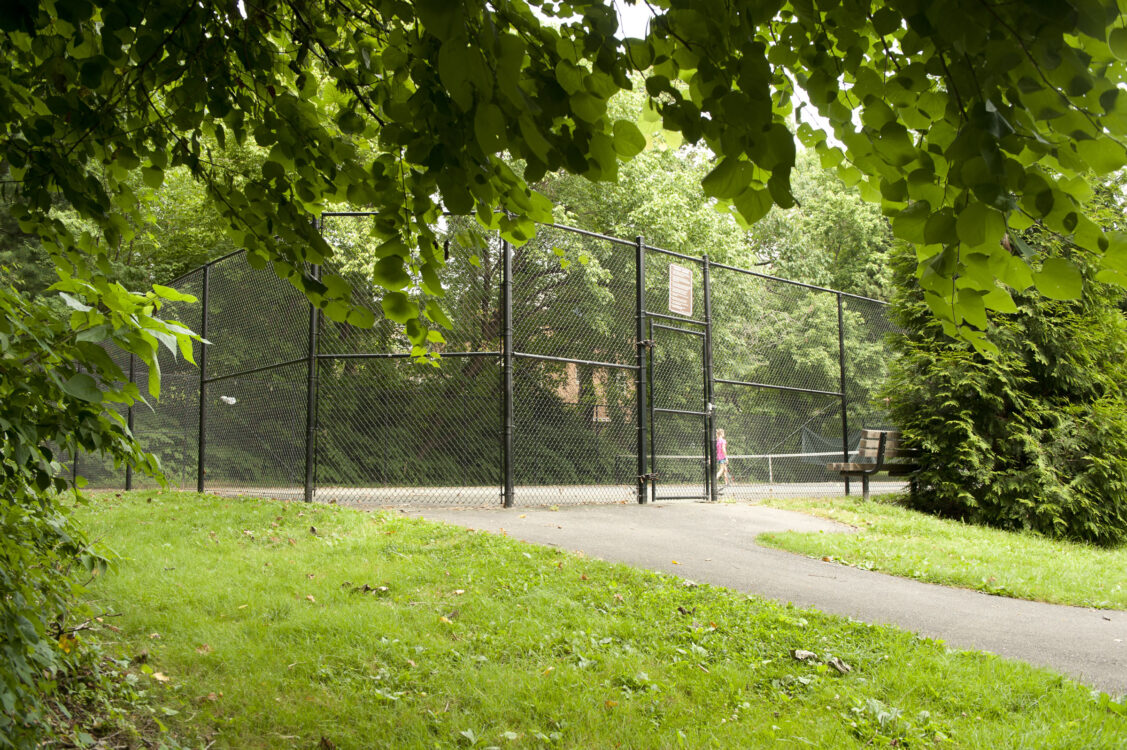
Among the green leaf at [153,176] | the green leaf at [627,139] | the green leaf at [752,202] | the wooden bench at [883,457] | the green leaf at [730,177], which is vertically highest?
the green leaf at [153,176]

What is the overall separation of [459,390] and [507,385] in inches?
52.8

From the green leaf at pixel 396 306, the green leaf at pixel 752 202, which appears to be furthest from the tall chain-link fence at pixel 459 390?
the green leaf at pixel 752 202

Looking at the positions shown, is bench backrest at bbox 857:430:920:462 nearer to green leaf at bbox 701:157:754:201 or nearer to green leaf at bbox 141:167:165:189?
green leaf at bbox 141:167:165:189

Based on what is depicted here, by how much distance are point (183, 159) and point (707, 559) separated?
429 cm

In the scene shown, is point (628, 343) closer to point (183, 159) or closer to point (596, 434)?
point (596, 434)

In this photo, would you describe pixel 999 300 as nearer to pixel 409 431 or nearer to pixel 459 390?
pixel 459 390

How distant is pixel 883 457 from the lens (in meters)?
9.16

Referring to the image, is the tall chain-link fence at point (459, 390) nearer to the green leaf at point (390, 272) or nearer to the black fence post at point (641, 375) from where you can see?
the black fence post at point (641, 375)

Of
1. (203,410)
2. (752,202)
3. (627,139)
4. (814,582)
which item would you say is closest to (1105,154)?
(752,202)

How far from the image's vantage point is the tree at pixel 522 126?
1003 mm

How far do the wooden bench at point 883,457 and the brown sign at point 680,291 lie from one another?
2.82m

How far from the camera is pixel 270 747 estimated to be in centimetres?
263

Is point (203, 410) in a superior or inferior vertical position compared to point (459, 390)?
inferior

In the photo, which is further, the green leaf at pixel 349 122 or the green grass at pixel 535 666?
the green grass at pixel 535 666
